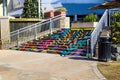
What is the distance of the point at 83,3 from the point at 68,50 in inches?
914

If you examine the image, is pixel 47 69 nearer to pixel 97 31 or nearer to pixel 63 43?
pixel 97 31

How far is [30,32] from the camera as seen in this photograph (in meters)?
22.5

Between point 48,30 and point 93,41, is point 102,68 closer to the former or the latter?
point 93,41

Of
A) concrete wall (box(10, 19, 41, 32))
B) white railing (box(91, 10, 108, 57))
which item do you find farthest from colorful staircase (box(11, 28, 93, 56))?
concrete wall (box(10, 19, 41, 32))

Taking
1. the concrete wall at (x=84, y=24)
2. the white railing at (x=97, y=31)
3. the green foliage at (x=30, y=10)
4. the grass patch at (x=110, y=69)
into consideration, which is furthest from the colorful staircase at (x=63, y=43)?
the green foliage at (x=30, y=10)

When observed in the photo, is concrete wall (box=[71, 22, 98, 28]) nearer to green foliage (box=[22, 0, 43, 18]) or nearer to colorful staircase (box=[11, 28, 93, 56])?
colorful staircase (box=[11, 28, 93, 56])

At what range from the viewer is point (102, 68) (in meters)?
12.6

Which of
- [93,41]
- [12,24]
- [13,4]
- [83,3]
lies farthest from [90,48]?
[13,4]

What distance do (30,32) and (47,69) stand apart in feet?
32.2

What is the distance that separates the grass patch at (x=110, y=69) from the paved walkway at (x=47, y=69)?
8.2 inches

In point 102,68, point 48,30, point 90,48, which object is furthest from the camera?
point 48,30

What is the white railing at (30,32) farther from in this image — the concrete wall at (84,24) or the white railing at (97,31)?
the white railing at (97,31)

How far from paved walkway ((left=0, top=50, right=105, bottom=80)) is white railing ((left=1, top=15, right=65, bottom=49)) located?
5.15 metres

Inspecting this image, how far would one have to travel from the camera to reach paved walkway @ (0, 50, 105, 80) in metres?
11.3
